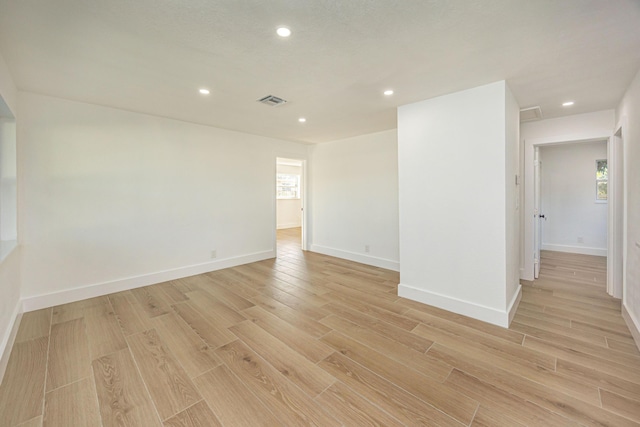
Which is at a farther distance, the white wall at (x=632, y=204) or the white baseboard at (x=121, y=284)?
the white baseboard at (x=121, y=284)

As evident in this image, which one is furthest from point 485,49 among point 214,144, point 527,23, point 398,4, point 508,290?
point 214,144

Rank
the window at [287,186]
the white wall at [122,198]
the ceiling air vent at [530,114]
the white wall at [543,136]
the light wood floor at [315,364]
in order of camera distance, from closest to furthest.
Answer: the light wood floor at [315,364], the white wall at [122,198], the ceiling air vent at [530,114], the white wall at [543,136], the window at [287,186]

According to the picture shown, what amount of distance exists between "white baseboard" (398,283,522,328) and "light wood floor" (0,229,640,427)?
10 cm

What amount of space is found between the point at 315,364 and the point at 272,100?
2.84m

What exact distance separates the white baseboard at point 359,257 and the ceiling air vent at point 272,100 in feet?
10.4

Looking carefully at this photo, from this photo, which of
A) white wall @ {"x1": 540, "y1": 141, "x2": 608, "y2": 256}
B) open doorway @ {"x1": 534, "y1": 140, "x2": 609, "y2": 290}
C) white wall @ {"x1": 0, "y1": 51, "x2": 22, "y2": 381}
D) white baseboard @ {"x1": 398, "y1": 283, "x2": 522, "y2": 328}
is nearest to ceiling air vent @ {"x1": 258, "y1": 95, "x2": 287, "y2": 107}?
white wall @ {"x1": 0, "y1": 51, "x2": 22, "y2": 381}

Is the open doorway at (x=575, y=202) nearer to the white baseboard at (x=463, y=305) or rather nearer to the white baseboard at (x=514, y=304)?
the white baseboard at (x=514, y=304)

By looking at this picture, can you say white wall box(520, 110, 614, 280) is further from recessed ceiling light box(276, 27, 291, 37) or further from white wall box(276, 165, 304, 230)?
white wall box(276, 165, 304, 230)

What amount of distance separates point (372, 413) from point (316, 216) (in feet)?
15.2

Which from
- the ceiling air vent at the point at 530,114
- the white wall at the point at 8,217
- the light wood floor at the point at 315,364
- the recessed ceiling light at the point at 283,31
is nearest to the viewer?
the light wood floor at the point at 315,364

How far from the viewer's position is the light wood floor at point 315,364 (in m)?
1.56

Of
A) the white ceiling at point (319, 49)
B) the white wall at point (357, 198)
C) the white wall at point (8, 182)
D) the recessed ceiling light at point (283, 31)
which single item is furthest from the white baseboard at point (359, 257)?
the white wall at point (8, 182)

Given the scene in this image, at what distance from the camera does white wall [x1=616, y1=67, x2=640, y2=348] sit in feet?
7.75

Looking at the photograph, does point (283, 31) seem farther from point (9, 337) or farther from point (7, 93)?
point (9, 337)
